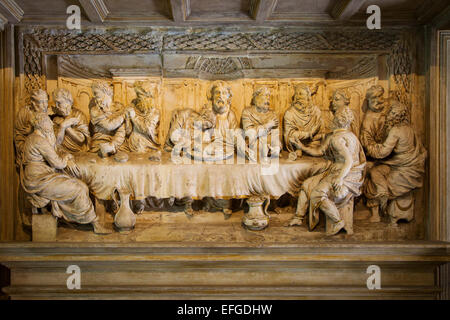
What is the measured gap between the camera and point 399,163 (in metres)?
3.47

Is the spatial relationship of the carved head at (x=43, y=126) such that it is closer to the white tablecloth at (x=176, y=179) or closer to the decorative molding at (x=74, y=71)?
the white tablecloth at (x=176, y=179)

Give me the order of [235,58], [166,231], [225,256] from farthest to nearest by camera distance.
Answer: [235,58] → [166,231] → [225,256]

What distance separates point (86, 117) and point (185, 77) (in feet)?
4.16

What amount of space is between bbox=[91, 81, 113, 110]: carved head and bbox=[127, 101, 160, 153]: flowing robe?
1.08 ft

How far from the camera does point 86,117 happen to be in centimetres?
383

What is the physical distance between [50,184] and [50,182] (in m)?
0.02

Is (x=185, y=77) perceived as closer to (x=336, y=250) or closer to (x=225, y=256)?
(x=225, y=256)

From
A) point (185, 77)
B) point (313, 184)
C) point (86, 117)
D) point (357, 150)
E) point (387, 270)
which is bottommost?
point (387, 270)

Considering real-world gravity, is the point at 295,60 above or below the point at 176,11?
below

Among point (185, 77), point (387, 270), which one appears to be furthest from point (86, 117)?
point (387, 270)

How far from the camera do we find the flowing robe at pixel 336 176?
3.24 m

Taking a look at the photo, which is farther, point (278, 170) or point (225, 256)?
point (278, 170)

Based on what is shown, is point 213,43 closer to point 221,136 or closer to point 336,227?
point 221,136

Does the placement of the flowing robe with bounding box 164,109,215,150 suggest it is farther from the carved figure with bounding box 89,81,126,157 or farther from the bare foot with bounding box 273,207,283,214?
the bare foot with bounding box 273,207,283,214
